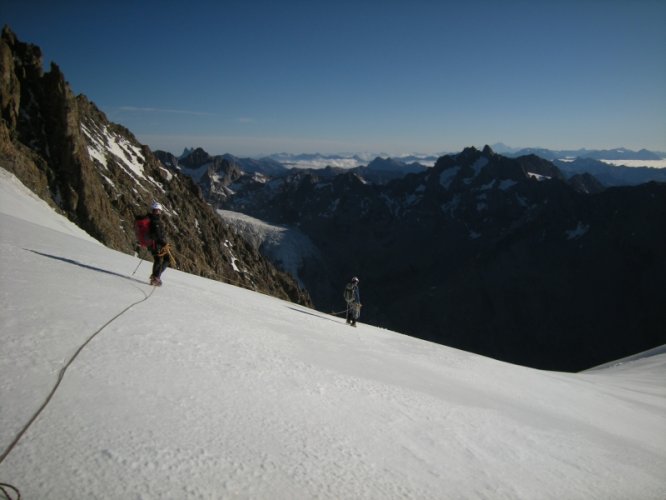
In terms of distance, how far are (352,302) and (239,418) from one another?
46.2 feet

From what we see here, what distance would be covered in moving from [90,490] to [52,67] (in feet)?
247

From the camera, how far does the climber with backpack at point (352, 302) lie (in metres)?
18.4

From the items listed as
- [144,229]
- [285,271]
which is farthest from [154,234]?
[285,271]

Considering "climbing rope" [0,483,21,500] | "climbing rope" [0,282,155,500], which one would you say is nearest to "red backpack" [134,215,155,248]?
"climbing rope" [0,282,155,500]

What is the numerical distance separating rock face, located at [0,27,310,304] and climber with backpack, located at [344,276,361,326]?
2821 centimetres

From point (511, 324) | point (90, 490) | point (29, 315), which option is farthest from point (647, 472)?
point (511, 324)

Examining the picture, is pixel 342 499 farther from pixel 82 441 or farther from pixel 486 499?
pixel 82 441

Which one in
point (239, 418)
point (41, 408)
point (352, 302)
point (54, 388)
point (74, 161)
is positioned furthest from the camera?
point (74, 161)

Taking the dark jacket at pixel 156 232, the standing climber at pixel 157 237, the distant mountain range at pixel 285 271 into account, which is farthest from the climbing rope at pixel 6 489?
the distant mountain range at pixel 285 271

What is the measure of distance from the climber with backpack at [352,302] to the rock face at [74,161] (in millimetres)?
28214

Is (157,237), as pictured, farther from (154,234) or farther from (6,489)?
(6,489)

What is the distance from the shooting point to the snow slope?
393 cm

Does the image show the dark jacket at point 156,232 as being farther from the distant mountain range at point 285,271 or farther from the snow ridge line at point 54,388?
the distant mountain range at point 285,271

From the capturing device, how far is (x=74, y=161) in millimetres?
54625
